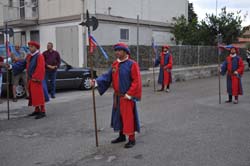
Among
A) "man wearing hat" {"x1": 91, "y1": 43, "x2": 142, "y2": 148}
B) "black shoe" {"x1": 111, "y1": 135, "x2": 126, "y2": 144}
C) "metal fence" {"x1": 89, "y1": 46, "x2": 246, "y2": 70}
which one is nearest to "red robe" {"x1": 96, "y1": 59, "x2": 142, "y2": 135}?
"man wearing hat" {"x1": 91, "y1": 43, "x2": 142, "y2": 148}

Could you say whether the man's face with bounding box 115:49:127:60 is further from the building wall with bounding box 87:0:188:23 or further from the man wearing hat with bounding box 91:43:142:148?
the building wall with bounding box 87:0:188:23

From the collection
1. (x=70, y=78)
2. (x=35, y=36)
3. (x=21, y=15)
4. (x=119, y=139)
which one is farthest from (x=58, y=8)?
(x=119, y=139)

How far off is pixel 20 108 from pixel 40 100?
6.09 ft

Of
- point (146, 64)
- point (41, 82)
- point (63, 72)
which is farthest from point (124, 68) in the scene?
point (146, 64)

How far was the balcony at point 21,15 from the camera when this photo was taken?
21.0 metres

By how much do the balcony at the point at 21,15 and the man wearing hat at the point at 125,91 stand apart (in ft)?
54.0

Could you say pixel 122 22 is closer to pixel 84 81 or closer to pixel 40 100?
pixel 84 81

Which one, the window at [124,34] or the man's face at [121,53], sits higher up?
the window at [124,34]

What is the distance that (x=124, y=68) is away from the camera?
18.6 ft

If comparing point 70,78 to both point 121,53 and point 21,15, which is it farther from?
point 21,15

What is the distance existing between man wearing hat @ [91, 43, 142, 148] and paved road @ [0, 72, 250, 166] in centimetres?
35

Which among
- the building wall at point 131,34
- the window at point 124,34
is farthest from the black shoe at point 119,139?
the window at point 124,34

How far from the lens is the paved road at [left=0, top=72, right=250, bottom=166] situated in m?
5.11

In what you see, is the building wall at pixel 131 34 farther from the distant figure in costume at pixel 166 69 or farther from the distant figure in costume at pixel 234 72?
the distant figure in costume at pixel 234 72
